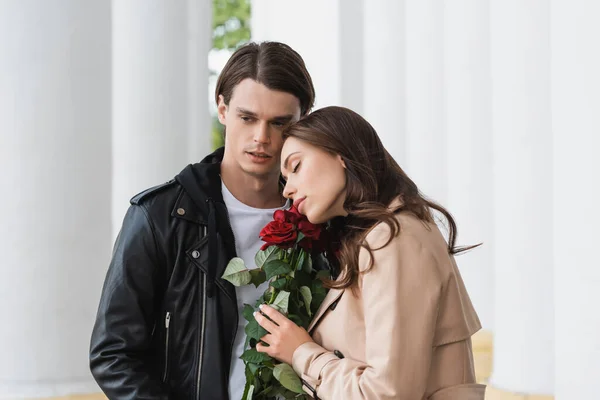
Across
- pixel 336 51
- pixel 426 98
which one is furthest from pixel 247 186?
pixel 426 98

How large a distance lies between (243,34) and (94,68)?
41161 millimetres

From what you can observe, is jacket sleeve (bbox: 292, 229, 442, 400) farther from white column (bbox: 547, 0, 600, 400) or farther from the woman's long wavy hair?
white column (bbox: 547, 0, 600, 400)

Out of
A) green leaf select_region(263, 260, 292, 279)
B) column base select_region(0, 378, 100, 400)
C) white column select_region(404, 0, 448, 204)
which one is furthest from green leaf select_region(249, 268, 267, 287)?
white column select_region(404, 0, 448, 204)

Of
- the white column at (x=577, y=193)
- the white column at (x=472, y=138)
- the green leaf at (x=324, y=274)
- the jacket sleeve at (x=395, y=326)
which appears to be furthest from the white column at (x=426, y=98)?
the jacket sleeve at (x=395, y=326)

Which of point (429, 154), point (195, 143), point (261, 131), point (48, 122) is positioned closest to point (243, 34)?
point (429, 154)

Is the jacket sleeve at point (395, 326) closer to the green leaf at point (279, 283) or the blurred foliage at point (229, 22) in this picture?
the green leaf at point (279, 283)

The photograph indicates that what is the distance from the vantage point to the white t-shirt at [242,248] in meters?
5.96

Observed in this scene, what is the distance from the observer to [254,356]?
557 centimetres

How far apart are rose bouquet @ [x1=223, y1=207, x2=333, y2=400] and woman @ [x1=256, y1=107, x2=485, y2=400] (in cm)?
13

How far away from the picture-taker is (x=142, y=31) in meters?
12.7

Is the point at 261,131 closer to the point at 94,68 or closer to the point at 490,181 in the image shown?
the point at 94,68

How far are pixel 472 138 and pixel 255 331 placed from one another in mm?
15818

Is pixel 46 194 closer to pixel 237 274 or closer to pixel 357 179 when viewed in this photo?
pixel 237 274

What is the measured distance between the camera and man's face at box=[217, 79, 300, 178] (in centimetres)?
628
